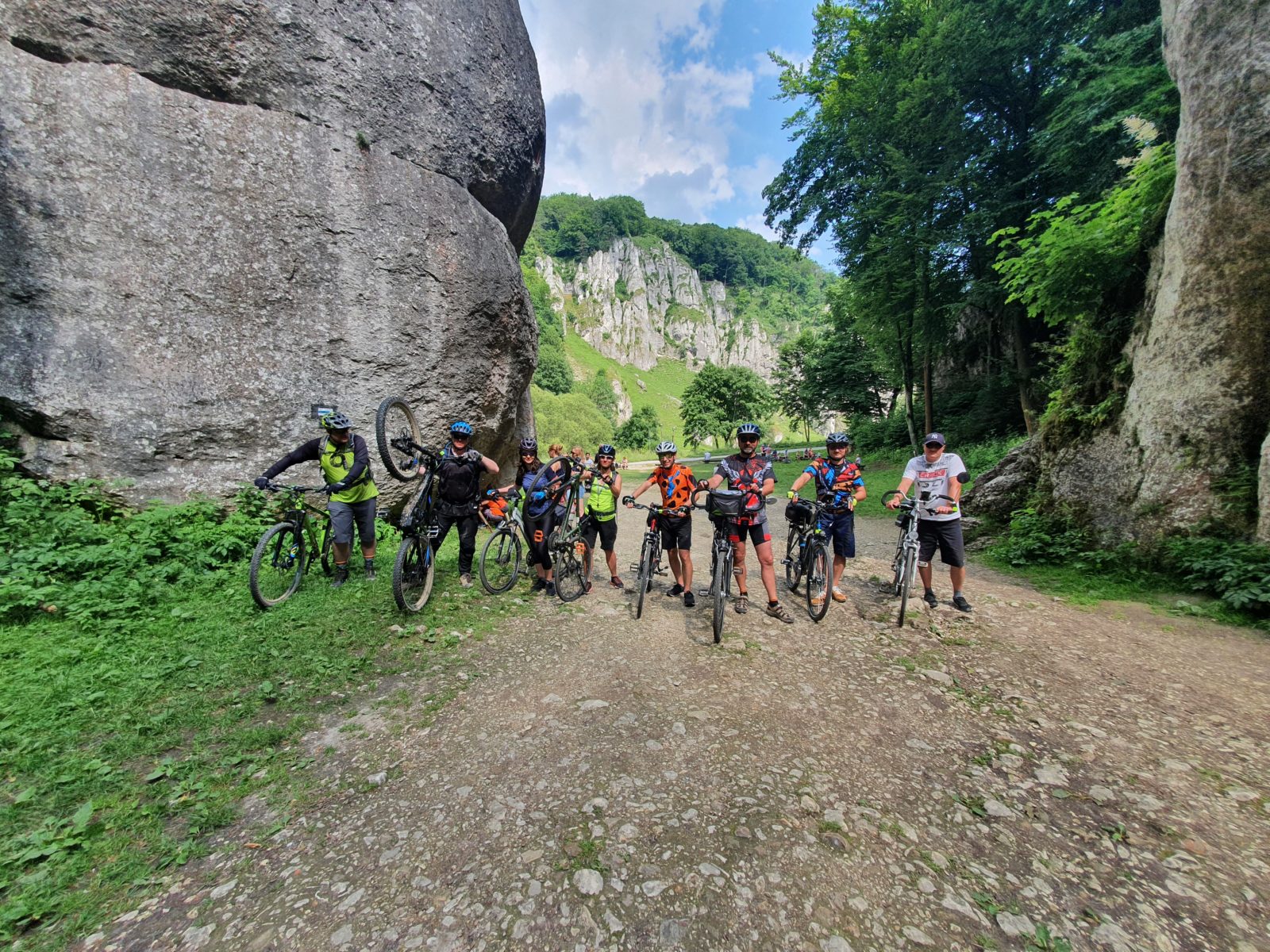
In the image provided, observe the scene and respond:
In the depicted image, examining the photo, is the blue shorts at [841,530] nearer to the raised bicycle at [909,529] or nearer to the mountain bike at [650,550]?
the raised bicycle at [909,529]

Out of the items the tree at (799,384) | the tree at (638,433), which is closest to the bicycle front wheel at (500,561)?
the tree at (799,384)

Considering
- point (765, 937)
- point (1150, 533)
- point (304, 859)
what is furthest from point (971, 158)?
point (304, 859)

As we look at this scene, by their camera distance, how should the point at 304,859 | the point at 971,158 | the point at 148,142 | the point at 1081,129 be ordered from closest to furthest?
the point at 304,859
the point at 148,142
the point at 1081,129
the point at 971,158

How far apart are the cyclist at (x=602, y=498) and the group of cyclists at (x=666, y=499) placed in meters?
0.01

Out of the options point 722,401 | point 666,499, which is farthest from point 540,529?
point 722,401

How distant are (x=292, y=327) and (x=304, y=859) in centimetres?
847

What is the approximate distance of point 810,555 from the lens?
6.68 metres

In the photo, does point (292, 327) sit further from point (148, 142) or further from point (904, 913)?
point (904, 913)

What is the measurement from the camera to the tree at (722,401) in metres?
52.4

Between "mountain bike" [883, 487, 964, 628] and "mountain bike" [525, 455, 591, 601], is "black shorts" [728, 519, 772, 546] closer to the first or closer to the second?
"mountain bike" [883, 487, 964, 628]

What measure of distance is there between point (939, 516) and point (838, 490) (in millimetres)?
1265

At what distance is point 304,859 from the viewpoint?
267 cm

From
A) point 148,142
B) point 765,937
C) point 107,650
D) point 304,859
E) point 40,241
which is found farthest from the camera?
point 148,142

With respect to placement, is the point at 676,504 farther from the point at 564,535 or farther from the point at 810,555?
the point at 810,555
